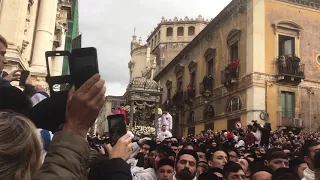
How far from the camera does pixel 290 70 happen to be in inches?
856

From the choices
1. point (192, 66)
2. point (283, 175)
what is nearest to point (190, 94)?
point (192, 66)

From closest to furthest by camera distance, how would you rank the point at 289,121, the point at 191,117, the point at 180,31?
1. the point at 289,121
2. the point at 191,117
3. the point at 180,31

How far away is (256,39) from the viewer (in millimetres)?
21750

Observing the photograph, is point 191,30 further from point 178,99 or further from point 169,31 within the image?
point 178,99

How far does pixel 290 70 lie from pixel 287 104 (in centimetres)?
211

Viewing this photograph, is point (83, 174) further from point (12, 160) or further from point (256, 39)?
point (256, 39)

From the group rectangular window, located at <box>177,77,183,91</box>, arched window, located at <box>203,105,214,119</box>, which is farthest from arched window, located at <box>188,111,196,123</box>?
rectangular window, located at <box>177,77,183,91</box>

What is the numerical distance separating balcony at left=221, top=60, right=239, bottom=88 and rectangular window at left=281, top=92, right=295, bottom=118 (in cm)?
312

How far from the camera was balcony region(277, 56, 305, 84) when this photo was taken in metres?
21.6

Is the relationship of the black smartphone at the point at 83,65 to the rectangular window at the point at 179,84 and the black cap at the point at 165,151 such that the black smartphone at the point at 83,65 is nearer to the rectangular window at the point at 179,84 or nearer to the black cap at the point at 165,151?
the black cap at the point at 165,151

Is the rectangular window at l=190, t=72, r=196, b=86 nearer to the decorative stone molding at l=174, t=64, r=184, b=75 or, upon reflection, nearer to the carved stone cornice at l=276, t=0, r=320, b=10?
the decorative stone molding at l=174, t=64, r=184, b=75

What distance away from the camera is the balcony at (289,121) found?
832 inches

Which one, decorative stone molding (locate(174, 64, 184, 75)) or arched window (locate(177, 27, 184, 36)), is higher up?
arched window (locate(177, 27, 184, 36))

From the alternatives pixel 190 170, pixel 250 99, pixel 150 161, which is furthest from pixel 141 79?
pixel 190 170
